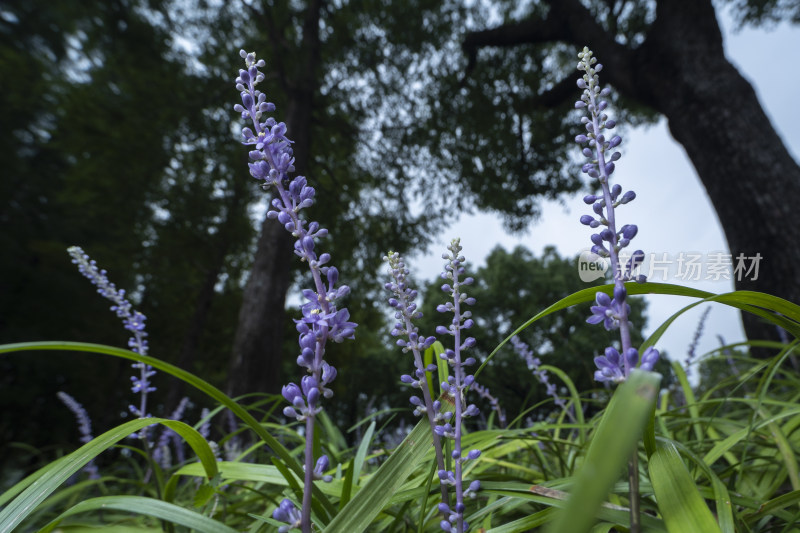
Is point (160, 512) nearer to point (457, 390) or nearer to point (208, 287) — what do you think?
point (457, 390)

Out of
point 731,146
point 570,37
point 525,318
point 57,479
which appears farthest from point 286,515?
point 525,318

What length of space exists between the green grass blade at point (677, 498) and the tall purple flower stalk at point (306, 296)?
57cm

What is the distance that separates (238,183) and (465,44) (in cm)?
640

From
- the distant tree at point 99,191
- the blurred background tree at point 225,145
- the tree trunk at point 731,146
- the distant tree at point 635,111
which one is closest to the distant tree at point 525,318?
the blurred background tree at point 225,145

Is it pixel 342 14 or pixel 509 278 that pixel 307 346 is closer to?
pixel 342 14

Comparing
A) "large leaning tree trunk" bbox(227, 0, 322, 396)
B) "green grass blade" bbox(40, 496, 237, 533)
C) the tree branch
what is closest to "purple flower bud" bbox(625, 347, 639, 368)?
"green grass blade" bbox(40, 496, 237, 533)

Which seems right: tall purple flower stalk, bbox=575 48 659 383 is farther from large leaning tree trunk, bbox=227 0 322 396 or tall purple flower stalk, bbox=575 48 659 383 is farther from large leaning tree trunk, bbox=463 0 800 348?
large leaning tree trunk, bbox=227 0 322 396

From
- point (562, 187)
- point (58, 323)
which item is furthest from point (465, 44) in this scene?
point (58, 323)

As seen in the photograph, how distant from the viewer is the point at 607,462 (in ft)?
1.42

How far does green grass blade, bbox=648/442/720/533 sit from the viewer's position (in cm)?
72

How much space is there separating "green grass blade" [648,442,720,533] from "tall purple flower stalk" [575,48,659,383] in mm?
183

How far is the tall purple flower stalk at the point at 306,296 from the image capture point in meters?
0.82

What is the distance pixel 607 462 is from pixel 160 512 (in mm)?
954

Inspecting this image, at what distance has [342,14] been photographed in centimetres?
1034
